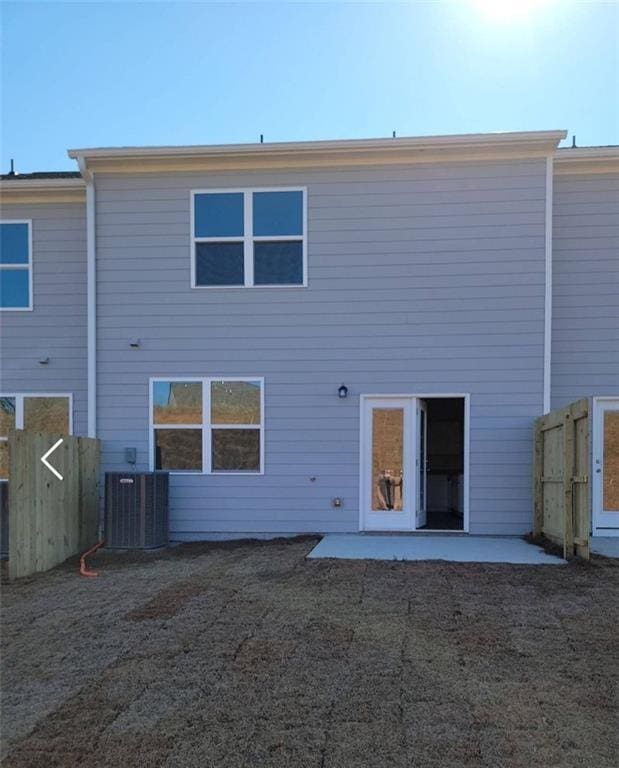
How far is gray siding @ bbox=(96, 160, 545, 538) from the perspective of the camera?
7961 millimetres

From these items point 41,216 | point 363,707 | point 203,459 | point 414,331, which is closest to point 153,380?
point 203,459

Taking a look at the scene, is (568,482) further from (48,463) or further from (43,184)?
(43,184)

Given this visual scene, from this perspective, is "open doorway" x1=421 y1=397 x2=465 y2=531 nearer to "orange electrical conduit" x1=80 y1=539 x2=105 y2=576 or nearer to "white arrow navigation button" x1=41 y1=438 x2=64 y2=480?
"orange electrical conduit" x1=80 y1=539 x2=105 y2=576

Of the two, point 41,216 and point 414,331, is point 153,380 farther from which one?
point 414,331

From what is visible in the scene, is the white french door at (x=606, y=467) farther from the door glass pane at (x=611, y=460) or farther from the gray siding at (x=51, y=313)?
the gray siding at (x=51, y=313)

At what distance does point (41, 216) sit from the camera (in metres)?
8.98

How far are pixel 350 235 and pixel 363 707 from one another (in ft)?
20.6

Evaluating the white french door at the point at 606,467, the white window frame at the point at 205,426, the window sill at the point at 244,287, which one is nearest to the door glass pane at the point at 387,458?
the white window frame at the point at 205,426

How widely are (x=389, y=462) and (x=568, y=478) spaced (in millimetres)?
2434

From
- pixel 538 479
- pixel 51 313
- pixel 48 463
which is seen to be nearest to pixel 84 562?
pixel 48 463

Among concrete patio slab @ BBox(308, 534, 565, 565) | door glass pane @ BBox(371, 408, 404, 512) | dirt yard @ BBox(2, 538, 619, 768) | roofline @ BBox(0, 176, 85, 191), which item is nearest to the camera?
dirt yard @ BBox(2, 538, 619, 768)

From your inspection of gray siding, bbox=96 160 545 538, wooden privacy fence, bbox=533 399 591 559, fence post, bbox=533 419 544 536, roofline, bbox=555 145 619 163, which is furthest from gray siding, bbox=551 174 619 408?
wooden privacy fence, bbox=533 399 591 559

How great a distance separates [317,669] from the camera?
12.1ft

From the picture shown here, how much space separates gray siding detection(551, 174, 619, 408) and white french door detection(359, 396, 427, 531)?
2.21m
